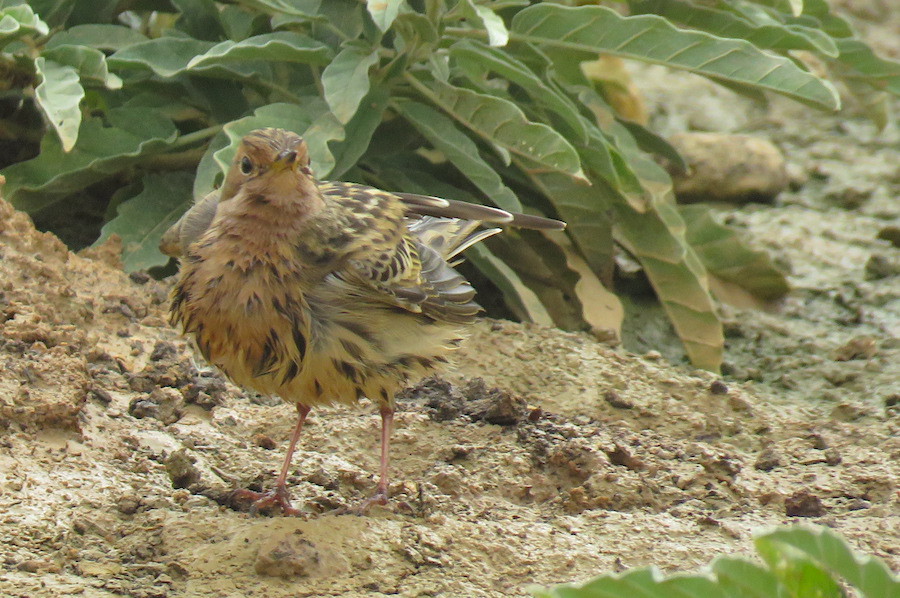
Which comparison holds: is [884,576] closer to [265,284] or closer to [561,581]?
[561,581]

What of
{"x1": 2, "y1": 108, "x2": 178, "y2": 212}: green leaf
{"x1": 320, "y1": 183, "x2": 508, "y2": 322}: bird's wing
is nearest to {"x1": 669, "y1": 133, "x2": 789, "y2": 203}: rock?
{"x1": 320, "y1": 183, "x2": 508, "y2": 322}: bird's wing

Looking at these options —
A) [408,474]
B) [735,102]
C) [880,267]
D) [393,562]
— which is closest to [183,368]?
[408,474]

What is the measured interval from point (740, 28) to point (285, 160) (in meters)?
3.28

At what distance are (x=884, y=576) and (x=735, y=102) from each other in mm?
7015

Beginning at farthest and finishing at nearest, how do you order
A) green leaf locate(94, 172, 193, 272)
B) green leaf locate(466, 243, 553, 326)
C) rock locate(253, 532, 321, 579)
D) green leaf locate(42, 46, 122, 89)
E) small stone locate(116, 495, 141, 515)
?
green leaf locate(466, 243, 553, 326) < green leaf locate(94, 172, 193, 272) < green leaf locate(42, 46, 122, 89) < small stone locate(116, 495, 141, 515) < rock locate(253, 532, 321, 579)

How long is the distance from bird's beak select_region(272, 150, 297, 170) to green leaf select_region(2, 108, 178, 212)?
1.81 meters

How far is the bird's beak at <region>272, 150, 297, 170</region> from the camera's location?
3.55m

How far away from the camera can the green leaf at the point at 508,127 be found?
5066mm

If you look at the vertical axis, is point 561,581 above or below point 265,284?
below

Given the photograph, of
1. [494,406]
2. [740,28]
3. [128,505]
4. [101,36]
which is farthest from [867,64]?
[128,505]

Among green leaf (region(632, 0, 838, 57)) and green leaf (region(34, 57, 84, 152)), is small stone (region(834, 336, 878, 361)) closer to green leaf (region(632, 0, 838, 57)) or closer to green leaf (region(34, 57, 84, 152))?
green leaf (region(632, 0, 838, 57))

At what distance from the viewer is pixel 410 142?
585cm

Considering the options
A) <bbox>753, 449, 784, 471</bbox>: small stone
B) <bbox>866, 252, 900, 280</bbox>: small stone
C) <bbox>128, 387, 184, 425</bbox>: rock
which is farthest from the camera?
<bbox>866, 252, 900, 280</bbox>: small stone

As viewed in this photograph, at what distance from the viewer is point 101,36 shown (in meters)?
5.47
